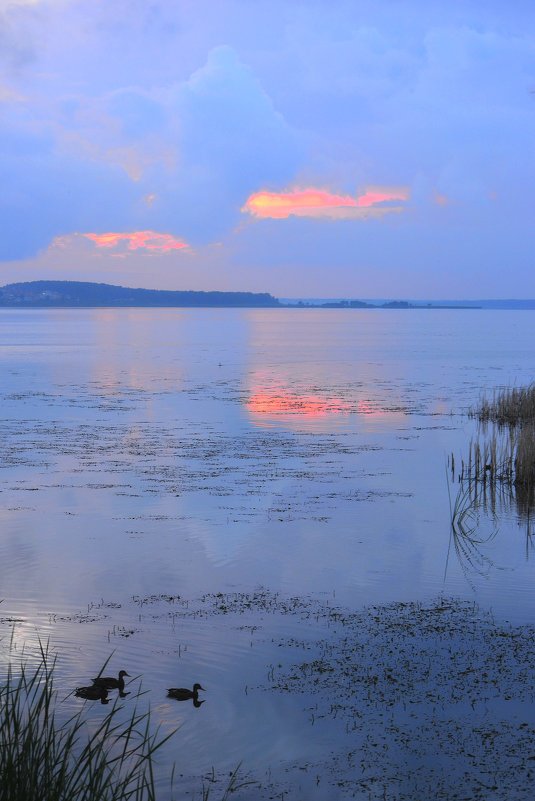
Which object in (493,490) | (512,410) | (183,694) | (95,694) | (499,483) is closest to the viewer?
(95,694)

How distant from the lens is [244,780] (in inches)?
272

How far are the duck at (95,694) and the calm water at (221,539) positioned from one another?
17 cm

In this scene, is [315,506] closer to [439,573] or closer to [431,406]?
[439,573]

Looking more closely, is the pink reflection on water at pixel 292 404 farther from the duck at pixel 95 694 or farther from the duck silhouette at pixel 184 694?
the duck at pixel 95 694

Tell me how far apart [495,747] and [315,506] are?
8.93m

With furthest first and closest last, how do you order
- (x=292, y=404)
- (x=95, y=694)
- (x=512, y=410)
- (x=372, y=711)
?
(x=292, y=404)
(x=512, y=410)
(x=95, y=694)
(x=372, y=711)

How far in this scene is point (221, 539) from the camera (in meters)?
13.9

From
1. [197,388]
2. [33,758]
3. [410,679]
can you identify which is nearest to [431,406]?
[197,388]

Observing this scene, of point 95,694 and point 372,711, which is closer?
point 372,711

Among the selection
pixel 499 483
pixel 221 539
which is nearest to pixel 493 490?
pixel 499 483

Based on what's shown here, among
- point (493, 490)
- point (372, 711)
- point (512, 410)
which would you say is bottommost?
point (372, 711)

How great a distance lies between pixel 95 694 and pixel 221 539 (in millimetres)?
5969

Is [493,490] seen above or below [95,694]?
above

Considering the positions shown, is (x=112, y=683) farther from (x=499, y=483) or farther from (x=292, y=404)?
(x=292, y=404)
